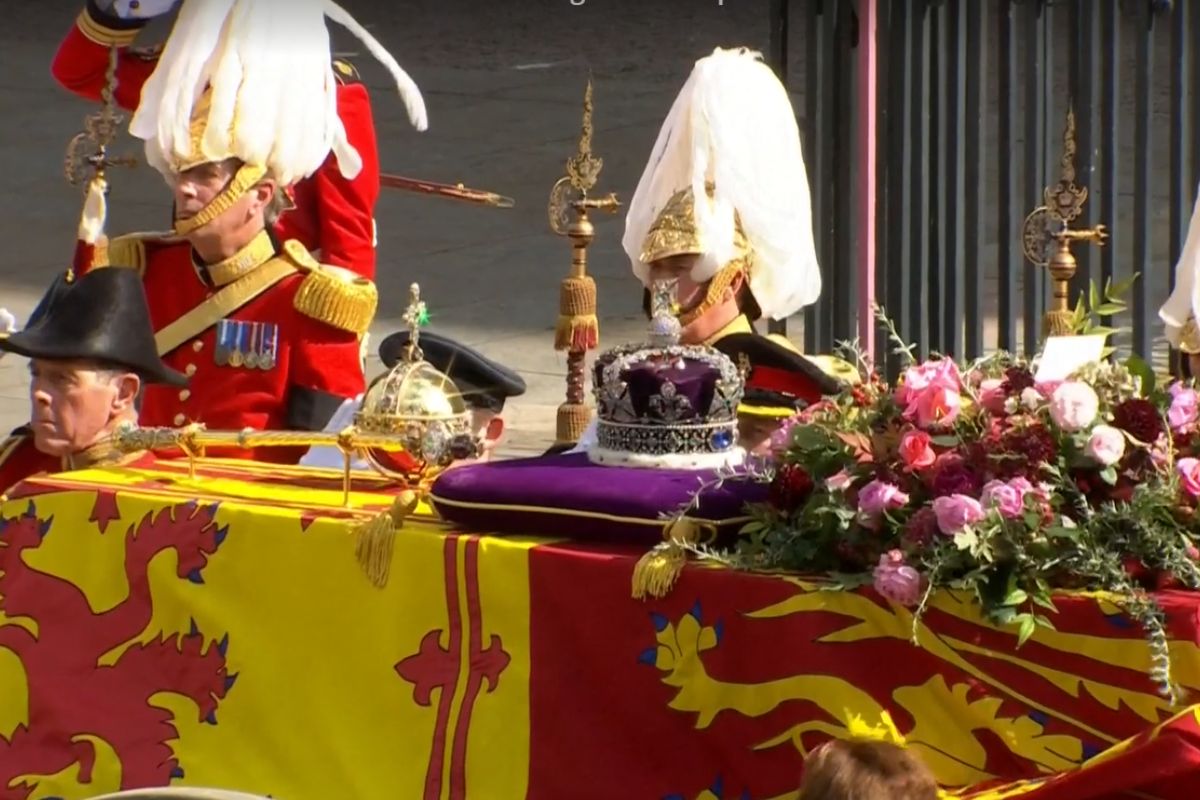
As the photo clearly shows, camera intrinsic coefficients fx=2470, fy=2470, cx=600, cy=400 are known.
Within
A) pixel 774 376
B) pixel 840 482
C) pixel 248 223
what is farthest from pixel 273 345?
pixel 840 482

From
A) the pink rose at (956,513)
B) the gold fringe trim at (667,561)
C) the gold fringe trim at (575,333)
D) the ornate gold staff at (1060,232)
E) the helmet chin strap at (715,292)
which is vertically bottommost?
the gold fringe trim at (667,561)

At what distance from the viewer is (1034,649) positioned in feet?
A: 10.8

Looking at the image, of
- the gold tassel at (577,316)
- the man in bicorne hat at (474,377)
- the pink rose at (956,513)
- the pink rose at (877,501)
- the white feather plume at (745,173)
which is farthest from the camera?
the gold tassel at (577,316)

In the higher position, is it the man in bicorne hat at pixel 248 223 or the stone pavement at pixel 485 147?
the stone pavement at pixel 485 147

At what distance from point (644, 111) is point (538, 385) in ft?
19.4

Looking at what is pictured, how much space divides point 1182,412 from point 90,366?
221 centimetres

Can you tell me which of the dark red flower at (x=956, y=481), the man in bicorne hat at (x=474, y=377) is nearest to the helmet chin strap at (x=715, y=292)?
the man in bicorne hat at (x=474, y=377)

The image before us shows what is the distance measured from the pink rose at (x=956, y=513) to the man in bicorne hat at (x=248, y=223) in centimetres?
224

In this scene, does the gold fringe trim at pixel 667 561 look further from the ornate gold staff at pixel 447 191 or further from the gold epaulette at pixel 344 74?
the ornate gold staff at pixel 447 191

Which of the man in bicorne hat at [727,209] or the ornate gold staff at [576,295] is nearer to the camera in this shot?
the man in bicorne hat at [727,209]

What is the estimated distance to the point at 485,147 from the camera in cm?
1418

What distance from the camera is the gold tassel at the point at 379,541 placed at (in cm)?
403

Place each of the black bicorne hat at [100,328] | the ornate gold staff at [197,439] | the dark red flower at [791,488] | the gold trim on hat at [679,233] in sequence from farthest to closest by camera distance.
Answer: the gold trim on hat at [679,233] < the black bicorne hat at [100,328] < the ornate gold staff at [197,439] < the dark red flower at [791,488]

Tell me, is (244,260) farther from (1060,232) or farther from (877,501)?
(877,501)
